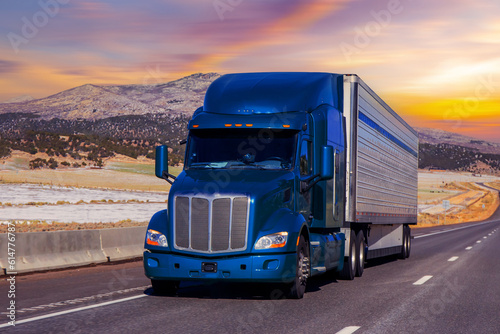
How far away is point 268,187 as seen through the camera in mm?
10445

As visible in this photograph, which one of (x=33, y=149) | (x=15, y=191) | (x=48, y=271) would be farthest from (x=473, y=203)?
(x=48, y=271)

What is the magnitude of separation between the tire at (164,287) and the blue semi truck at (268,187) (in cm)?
2

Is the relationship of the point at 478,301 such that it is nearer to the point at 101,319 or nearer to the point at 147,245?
the point at 147,245

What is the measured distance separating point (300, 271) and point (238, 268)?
1218mm

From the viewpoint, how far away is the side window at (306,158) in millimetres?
11477

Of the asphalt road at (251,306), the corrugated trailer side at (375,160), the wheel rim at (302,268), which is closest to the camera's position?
the asphalt road at (251,306)

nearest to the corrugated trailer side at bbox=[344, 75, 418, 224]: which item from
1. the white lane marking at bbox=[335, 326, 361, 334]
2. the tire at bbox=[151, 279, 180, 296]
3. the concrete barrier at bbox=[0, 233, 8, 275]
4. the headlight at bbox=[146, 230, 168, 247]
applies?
Answer: the tire at bbox=[151, 279, 180, 296]

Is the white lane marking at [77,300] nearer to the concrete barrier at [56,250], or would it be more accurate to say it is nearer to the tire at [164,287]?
the tire at [164,287]

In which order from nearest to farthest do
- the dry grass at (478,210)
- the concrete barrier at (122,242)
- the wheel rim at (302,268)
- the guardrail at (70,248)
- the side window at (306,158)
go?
the wheel rim at (302,268), the side window at (306,158), the guardrail at (70,248), the concrete barrier at (122,242), the dry grass at (478,210)

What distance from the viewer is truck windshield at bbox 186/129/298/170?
11.2 meters

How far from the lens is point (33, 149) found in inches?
4178

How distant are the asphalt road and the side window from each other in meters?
2.05

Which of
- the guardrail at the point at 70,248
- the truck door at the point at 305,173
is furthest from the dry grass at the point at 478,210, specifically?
the truck door at the point at 305,173

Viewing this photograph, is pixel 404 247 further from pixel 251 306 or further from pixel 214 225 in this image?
pixel 214 225
